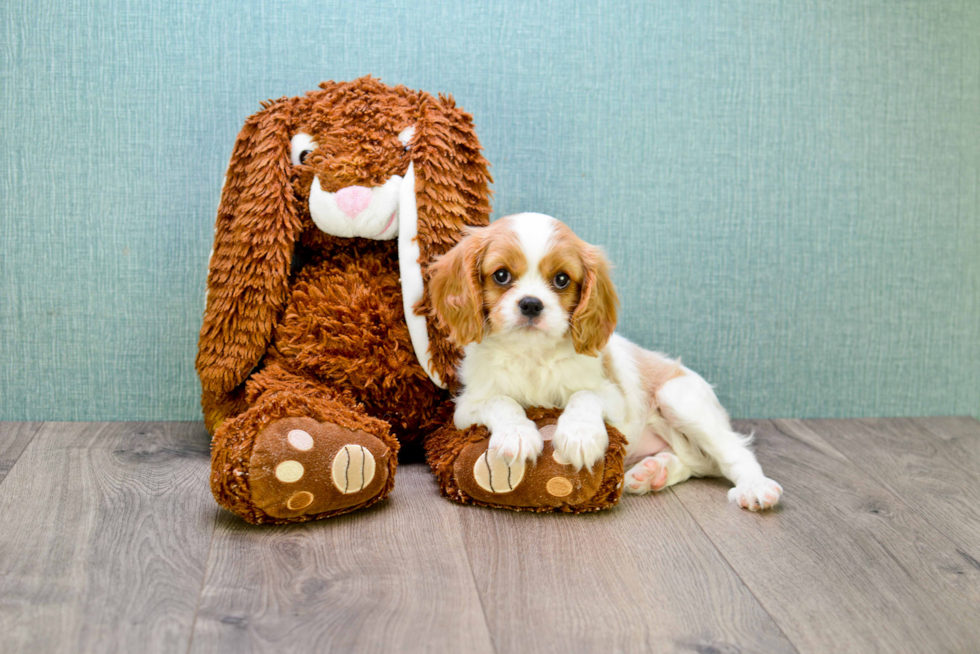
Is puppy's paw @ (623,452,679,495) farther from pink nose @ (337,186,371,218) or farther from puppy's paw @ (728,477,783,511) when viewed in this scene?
pink nose @ (337,186,371,218)

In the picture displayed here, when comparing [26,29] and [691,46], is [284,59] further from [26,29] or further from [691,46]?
[691,46]

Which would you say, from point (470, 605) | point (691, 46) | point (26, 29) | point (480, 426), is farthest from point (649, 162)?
point (26, 29)

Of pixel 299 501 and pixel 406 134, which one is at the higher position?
pixel 406 134

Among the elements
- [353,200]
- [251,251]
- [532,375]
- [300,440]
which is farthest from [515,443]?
[251,251]

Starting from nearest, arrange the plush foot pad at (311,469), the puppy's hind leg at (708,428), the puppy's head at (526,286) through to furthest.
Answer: the plush foot pad at (311,469) → the puppy's head at (526,286) → the puppy's hind leg at (708,428)

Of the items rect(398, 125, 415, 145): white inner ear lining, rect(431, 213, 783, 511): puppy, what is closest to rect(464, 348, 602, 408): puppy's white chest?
rect(431, 213, 783, 511): puppy

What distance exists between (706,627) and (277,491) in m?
0.77

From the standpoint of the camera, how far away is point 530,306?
166 centimetres

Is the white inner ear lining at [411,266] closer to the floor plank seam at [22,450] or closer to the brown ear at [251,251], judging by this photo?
the brown ear at [251,251]

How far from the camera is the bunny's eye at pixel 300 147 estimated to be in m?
1.94

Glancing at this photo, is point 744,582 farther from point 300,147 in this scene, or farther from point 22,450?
point 22,450

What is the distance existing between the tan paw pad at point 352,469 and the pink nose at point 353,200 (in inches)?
20.2

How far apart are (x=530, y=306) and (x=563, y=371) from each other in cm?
22

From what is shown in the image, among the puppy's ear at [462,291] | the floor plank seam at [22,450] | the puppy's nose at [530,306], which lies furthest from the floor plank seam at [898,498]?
the floor plank seam at [22,450]
